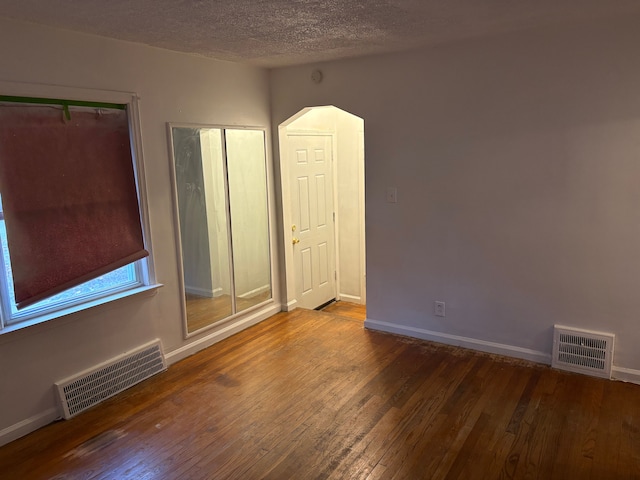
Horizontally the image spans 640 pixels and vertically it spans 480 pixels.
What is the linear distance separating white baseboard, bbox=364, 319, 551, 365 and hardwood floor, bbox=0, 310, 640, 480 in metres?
0.08

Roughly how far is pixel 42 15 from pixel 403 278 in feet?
10.2

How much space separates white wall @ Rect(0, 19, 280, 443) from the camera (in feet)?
8.97

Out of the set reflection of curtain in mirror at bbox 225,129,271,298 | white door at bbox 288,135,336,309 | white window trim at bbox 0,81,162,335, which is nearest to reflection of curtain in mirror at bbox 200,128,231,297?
reflection of curtain in mirror at bbox 225,129,271,298

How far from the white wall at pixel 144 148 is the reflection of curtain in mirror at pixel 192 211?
121mm

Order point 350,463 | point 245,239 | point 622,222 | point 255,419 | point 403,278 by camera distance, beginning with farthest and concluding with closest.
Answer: point 245,239 → point 403,278 → point 622,222 → point 255,419 → point 350,463

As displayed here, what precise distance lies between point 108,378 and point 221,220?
1.54 meters

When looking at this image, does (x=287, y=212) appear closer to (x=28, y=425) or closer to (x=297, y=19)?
(x=297, y=19)

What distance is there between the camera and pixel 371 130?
3.96m

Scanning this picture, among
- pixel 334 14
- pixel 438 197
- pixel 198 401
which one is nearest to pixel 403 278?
pixel 438 197

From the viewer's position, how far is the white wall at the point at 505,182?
10.1 ft

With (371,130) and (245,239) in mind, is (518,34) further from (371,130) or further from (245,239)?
(245,239)

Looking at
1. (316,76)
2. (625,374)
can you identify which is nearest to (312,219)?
(316,76)

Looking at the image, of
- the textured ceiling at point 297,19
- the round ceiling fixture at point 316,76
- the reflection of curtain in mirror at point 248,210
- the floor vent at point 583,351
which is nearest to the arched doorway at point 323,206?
the reflection of curtain in mirror at point 248,210

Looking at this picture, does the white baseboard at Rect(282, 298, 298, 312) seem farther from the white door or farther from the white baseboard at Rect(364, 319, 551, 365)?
the white baseboard at Rect(364, 319, 551, 365)
